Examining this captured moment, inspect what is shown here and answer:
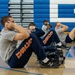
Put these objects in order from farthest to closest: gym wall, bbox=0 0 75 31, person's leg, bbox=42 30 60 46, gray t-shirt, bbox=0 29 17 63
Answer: gym wall, bbox=0 0 75 31 → person's leg, bbox=42 30 60 46 → gray t-shirt, bbox=0 29 17 63

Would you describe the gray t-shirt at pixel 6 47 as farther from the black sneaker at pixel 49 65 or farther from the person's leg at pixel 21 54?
the black sneaker at pixel 49 65

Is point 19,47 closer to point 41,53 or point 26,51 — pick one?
point 26,51

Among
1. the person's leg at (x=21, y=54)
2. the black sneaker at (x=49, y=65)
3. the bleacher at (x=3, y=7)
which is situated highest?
the bleacher at (x=3, y=7)

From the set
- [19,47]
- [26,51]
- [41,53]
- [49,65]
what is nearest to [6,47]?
[19,47]

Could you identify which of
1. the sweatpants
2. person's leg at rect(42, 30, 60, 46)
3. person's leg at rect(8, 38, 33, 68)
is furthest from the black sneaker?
person's leg at rect(42, 30, 60, 46)

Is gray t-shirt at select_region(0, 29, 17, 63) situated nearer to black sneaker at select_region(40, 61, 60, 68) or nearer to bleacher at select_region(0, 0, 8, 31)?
black sneaker at select_region(40, 61, 60, 68)

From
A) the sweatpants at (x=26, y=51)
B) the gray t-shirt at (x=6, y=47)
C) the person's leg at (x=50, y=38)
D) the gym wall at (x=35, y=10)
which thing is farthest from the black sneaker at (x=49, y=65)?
the gym wall at (x=35, y=10)

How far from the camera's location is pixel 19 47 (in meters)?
3.75

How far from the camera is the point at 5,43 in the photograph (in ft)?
12.6

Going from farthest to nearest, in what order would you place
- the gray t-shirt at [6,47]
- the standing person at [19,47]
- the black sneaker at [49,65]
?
the black sneaker at [49,65]
the gray t-shirt at [6,47]
the standing person at [19,47]

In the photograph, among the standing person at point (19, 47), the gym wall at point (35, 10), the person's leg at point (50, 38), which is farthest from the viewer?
the gym wall at point (35, 10)

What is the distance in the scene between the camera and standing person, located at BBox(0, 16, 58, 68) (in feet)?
12.0

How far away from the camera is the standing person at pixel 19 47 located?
144 inches

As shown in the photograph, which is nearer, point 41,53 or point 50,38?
point 41,53
